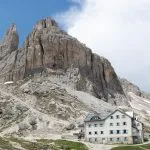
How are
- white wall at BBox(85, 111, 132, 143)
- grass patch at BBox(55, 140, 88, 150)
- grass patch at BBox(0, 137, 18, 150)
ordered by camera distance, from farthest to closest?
white wall at BBox(85, 111, 132, 143), grass patch at BBox(55, 140, 88, 150), grass patch at BBox(0, 137, 18, 150)

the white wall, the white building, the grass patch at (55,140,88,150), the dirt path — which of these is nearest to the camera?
the grass patch at (55,140,88,150)

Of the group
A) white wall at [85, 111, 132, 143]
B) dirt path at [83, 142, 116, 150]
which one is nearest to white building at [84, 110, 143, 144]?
white wall at [85, 111, 132, 143]

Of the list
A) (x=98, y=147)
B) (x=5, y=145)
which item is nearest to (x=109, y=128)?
(x=98, y=147)

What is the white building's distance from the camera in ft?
495

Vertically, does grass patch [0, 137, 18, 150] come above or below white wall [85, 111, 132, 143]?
below

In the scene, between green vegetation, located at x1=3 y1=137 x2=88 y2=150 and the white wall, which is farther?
the white wall

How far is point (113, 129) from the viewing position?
502ft

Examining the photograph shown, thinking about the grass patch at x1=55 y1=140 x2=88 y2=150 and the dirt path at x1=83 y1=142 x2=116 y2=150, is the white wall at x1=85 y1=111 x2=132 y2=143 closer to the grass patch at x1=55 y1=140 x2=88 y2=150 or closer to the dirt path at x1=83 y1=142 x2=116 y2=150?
the dirt path at x1=83 y1=142 x2=116 y2=150

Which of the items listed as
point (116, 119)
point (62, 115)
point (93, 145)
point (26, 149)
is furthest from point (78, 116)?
point (26, 149)

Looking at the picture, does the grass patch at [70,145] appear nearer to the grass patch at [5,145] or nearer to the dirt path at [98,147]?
the dirt path at [98,147]

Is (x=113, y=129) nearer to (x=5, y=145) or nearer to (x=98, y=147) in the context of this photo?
(x=98, y=147)

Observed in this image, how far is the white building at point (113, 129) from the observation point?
151 m

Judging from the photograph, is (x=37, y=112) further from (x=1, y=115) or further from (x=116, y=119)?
(x=116, y=119)

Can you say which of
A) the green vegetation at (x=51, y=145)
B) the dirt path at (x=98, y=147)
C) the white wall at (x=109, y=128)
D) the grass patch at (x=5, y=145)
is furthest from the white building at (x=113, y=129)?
the grass patch at (x=5, y=145)
